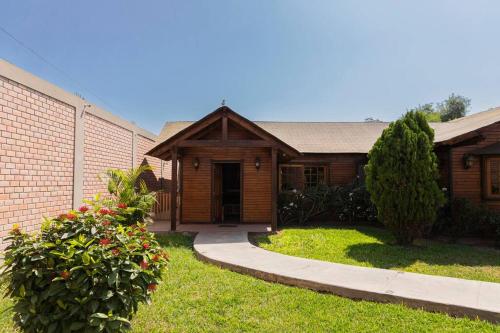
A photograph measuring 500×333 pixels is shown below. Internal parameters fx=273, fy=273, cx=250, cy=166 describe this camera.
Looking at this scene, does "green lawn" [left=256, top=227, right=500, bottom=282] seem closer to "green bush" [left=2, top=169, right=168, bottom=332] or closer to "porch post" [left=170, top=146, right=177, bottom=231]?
"porch post" [left=170, top=146, right=177, bottom=231]

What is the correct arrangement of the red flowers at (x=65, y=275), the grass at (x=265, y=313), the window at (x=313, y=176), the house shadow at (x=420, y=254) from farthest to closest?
1. the window at (x=313, y=176)
2. the house shadow at (x=420, y=254)
3. the grass at (x=265, y=313)
4. the red flowers at (x=65, y=275)

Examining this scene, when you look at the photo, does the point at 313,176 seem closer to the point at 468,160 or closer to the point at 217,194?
the point at 217,194

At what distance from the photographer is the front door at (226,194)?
10.5 m

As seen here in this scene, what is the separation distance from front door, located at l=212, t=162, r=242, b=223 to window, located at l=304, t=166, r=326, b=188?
9.83ft

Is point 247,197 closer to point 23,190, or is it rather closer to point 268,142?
point 268,142

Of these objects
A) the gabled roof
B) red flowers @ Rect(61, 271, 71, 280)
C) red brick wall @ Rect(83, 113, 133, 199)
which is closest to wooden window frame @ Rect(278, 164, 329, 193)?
the gabled roof

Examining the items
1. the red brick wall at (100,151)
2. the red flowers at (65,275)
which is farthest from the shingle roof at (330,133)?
the red flowers at (65,275)

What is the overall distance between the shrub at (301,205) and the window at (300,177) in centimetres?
90

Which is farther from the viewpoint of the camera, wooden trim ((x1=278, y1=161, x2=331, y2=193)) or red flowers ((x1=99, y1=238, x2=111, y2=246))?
wooden trim ((x1=278, y1=161, x2=331, y2=193))

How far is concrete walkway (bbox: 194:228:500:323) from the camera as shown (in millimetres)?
3543

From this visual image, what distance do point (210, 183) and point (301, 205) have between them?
365cm

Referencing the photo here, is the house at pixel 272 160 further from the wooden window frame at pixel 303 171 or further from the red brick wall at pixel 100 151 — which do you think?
the red brick wall at pixel 100 151

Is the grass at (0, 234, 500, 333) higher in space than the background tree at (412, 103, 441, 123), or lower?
lower

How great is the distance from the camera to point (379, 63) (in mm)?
11961
